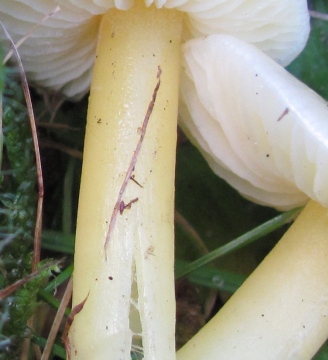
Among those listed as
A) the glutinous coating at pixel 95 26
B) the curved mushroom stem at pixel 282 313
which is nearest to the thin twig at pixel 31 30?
the glutinous coating at pixel 95 26

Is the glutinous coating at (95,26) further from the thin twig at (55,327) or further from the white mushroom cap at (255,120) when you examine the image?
the thin twig at (55,327)

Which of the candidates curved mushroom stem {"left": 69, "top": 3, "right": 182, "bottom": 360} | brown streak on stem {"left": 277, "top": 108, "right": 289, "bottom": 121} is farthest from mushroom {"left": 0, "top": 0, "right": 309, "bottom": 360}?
brown streak on stem {"left": 277, "top": 108, "right": 289, "bottom": 121}

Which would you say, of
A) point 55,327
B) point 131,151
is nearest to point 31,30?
point 131,151

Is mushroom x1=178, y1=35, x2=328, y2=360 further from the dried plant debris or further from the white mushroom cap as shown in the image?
the dried plant debris

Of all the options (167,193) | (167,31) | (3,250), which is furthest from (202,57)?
(3,250)

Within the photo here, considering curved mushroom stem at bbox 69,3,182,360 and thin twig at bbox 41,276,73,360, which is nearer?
curved mushroom stem at bbox 69,3,182,360

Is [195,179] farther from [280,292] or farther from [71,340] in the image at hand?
[71,340]
